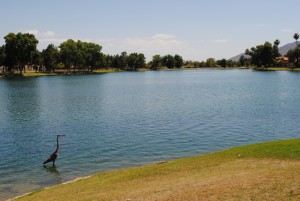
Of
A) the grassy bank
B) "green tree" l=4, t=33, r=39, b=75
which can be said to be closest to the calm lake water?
the grassy bank

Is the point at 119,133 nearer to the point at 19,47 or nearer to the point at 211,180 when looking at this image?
the point at 211,180

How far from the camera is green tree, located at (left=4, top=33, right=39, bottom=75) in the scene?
7224 inches

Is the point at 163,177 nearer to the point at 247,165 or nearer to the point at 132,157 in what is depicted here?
the point at 247,165

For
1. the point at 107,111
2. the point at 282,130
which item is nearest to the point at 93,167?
the point at 282,130

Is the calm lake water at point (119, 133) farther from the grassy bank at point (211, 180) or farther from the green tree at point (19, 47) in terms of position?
the green tree at point (19, 47)

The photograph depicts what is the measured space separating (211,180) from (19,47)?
180209mm

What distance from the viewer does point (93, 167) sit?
1140 inches

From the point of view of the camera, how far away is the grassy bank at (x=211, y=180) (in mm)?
14664

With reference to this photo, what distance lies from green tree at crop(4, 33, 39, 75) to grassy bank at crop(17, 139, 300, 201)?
568 feet

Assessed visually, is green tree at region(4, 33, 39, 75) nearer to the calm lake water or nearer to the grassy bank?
the calm lake water

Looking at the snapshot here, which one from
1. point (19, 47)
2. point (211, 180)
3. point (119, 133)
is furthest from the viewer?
A: point (19, 47)

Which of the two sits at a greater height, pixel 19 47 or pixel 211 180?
pixel 19 47

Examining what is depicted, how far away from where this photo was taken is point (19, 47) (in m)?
183

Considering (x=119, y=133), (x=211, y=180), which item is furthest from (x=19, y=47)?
(x=211, y=180)
